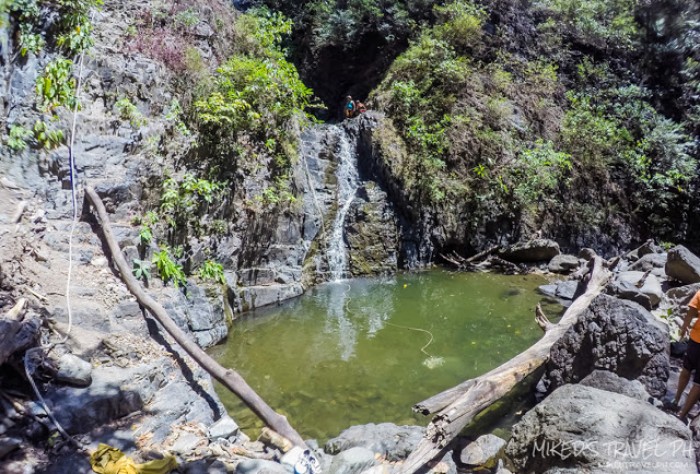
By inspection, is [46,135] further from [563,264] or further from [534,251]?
[563,264]

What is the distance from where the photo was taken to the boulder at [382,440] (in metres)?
3.98

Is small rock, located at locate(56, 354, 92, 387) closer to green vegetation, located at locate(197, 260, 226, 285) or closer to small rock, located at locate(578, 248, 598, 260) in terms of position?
green vegetation, located at locate(197, 260, 226, 285)

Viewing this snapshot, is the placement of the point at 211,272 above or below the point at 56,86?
below

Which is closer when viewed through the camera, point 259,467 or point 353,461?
point 259,467

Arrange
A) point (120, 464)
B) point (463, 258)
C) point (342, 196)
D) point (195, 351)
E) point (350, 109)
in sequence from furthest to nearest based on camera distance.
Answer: point (350, 109), point (463, 258), point (342, 196), point (195, 351), point (120, 464)

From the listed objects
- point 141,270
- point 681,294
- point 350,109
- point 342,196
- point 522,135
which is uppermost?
point 350,109

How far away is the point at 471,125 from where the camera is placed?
13547 mm

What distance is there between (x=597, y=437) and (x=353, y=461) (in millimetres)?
2010

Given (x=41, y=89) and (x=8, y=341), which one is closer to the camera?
(x=8, y=341)

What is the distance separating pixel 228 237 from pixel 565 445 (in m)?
6.69

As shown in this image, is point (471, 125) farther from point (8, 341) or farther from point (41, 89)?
point (8, 341)

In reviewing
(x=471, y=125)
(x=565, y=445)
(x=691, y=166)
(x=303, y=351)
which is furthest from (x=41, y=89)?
(x=691, y=166)

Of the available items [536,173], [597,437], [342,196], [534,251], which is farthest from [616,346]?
[536,173]

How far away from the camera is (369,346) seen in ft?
22.7
